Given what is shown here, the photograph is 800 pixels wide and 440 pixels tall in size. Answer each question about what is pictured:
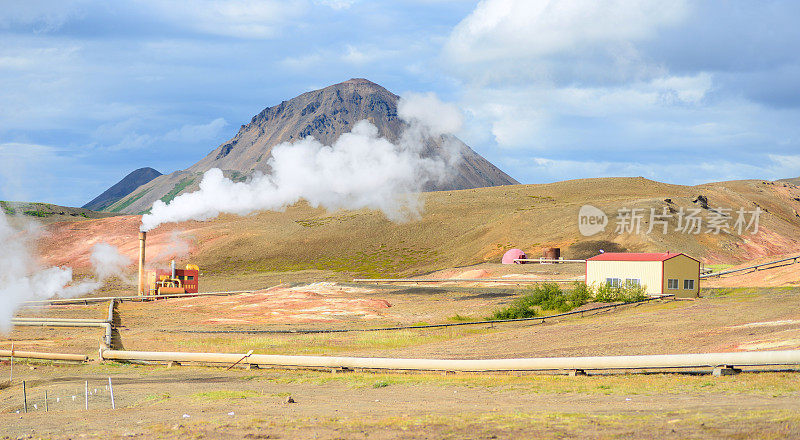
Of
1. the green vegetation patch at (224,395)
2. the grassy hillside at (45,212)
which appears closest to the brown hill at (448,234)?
the grassy hillside at (45,212)

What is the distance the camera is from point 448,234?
138 metres

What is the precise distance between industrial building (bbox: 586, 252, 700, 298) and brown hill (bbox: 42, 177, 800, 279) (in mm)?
44599

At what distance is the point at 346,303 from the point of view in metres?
64.8

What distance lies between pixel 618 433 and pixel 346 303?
171 feet

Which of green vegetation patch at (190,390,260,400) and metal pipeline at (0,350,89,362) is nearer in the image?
green vegetation patch at (190,390,260,400)

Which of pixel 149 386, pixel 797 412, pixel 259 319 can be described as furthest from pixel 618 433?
pixel 259 319

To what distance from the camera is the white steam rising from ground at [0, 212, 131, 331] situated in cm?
6225

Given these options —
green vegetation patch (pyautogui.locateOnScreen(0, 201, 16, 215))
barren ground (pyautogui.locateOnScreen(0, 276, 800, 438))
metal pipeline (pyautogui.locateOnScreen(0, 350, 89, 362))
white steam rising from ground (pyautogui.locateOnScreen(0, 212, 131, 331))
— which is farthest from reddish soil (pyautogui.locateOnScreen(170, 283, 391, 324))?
green vegetation patch (pyautogui.locateOnScreen(0, 201, 16, 215))

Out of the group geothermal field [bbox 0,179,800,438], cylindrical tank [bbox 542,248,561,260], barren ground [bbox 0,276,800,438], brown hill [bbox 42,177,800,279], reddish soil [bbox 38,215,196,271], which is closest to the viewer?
barren ground [bbox 0,276,800,438]

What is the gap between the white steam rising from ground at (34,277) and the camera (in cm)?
6225

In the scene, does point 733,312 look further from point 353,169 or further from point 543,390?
point 353,169

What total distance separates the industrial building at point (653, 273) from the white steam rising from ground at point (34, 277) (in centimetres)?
4400

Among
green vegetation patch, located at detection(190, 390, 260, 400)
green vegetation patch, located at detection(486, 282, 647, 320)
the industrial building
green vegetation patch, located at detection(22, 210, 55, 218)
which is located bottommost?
green vegetation patch, located at detection(190, 390, 260, 400)

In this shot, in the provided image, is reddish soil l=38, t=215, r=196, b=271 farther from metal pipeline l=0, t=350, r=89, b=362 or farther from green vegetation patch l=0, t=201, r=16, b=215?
metal pipeline l=0, t=350, r=89, b=362
